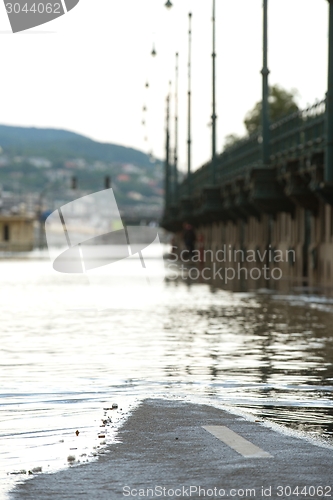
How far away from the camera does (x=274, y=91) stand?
396 ft

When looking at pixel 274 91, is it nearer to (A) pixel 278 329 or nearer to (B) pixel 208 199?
(B) pixel 208 199

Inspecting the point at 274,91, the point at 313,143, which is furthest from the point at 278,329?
the point at 274,91

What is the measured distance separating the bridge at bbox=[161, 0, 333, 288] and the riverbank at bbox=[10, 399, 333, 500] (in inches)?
933

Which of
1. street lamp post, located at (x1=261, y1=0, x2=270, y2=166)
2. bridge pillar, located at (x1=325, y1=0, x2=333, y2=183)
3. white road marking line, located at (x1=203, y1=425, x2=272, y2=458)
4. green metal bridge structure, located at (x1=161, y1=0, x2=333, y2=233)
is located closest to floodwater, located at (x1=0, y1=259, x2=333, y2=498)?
white road marking line, located at (x1=203, y1=425, x2=272, y2=458)

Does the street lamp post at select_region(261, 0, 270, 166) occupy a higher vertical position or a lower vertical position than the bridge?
higher

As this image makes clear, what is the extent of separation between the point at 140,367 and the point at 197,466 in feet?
18.4

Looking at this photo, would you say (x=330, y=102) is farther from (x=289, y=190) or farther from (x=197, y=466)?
(x=197, y=466)

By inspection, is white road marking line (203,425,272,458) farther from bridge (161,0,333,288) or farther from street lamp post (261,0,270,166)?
street lamp post (261,0,270,166)

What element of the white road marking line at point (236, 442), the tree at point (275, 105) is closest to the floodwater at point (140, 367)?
the white road marking line at point (236, 442)

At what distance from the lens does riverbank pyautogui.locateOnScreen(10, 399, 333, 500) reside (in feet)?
20.0

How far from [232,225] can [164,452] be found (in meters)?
58.9

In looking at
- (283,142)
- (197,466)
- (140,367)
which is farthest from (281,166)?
(197,466)

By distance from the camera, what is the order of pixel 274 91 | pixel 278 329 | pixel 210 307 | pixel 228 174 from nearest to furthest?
pixel 278 329
pixel 210 307
pixel 228 174
pixel 274 91

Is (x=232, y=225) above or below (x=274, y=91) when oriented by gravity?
below
